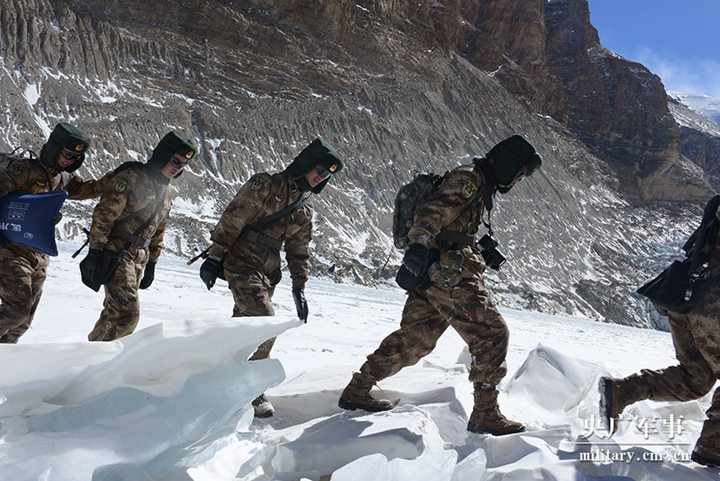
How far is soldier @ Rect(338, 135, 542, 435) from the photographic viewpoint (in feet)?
10.2

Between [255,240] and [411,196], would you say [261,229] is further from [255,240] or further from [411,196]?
[411,196]

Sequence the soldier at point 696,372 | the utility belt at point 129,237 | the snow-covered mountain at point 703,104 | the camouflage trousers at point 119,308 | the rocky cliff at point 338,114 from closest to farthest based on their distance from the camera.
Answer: the soldier at point 696,372 → the camouflage trousers at point 119,308 → the utility belt at point 129,237 → the rocky cliff at point 338,114 → the snow-covered mountain at point 703,104

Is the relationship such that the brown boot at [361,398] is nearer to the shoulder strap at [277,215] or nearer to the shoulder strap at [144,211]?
the shoulder strap at [277,215]

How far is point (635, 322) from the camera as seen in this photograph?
40656 millimetres

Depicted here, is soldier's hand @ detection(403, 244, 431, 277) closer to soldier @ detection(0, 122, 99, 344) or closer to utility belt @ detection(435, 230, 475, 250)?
utility belt @ detection(435, 230, 475, 250)

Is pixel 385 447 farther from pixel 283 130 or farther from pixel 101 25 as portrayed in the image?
pixel 101 25

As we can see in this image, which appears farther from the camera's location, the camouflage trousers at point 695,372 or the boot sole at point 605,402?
the boot sole at point 605,402

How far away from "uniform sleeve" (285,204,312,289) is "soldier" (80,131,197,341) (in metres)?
0.88

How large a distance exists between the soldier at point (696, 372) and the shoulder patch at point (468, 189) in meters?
1.07

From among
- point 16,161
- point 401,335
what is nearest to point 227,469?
point 401,335

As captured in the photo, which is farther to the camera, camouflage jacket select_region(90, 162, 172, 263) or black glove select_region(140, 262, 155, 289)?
black glove select_region(140, 262, 155, 289)

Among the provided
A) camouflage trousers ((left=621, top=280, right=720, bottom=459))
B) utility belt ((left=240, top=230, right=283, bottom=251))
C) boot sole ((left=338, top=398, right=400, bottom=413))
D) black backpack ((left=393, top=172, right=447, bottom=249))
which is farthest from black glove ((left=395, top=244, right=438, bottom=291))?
camouflage trousers ((left=621, top=280, right=720, bottom=459))

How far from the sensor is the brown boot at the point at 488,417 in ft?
9.99

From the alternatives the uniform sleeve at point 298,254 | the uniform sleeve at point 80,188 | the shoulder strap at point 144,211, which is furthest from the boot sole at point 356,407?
the uniform sleeve at point 80,188
